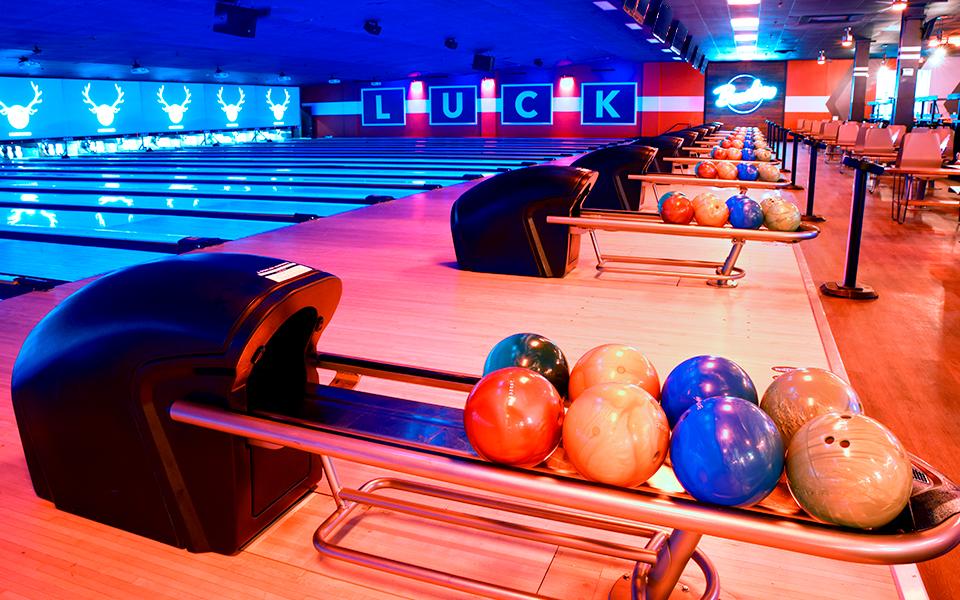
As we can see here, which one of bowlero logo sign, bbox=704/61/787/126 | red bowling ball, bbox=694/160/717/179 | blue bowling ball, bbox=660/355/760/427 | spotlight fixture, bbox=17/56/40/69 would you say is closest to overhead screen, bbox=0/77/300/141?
spotlight fixture, bbox=17/56/40/69

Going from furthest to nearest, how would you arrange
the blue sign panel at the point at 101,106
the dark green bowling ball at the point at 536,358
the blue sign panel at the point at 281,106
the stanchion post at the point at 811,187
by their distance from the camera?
1. the blue sign panel at the point at 281,106
2. the blue sign panel at the point at 101,106
3. the stanchion post at the point at 811,187
4. the dark green bowling ball at the point at 536,358

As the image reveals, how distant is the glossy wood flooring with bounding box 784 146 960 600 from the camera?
73.4 inches

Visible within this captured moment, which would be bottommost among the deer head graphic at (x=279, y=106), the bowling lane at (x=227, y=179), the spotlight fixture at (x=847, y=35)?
the bowling lane at (x=227, y=179)

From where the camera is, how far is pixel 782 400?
1.24 m

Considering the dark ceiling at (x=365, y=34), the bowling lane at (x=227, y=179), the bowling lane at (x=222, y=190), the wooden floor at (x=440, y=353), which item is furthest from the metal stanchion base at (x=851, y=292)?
the dark ceiling at (x=365, y=34)

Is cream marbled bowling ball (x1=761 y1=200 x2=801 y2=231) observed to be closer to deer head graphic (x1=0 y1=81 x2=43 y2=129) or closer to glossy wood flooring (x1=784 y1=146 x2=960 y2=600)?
glossy wood flooring (x1=784 y1=146 x2=960 y2=600)

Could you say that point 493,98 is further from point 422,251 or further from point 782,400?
point 782,400

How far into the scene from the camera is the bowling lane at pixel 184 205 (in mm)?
6172

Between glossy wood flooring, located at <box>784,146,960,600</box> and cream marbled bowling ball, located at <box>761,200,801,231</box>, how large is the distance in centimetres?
38

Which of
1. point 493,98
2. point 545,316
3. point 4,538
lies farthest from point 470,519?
point 493,98

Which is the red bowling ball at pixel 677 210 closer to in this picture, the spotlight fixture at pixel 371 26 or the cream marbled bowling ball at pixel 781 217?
the cream marbled bowling ball at pixel 781 217

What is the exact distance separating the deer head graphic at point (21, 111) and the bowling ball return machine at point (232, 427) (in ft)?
49.1

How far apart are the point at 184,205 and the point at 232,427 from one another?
6006mm

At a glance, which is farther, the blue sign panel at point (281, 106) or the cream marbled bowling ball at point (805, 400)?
the blue sign panel at point (281, 106)
